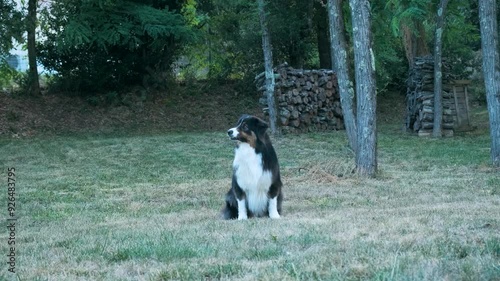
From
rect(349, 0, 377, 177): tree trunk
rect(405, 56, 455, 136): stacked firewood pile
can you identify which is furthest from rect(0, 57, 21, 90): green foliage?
rect(349, 0, 377, 177): tree trunk

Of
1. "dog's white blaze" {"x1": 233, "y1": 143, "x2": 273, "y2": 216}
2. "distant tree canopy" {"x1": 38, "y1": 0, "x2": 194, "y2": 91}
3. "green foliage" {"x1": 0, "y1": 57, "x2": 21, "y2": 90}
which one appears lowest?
"dog's white blaze" {"x1": 233, "y1": 143, "x2": 273, "y2": 216}

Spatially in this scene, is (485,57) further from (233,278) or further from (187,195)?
(233,278)

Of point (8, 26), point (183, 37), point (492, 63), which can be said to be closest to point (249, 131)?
point (492, 63)

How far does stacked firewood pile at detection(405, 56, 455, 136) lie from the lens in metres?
23.3

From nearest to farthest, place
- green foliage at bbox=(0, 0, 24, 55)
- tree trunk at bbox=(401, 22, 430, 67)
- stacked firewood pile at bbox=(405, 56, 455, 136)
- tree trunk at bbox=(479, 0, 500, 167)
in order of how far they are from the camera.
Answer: tree trunk at bbox=(479, 0, 500, 167)
green foliage at bbox=(0, 0, 24, 55)
stacked firewood pile at bbox=(405, 56, 455, 136)
tree trunk at bbox=(401, 22, 430, 67)

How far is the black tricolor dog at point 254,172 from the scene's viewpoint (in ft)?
27.3

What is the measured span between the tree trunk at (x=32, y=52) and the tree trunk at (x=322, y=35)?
9883mm

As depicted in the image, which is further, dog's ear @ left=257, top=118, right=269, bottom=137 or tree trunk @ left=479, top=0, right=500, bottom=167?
Answer: tree trunk @ left=479, top=0, right=500, bottom=167

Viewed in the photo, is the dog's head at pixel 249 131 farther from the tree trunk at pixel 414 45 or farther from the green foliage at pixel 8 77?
the green foliage at pixel 8 77

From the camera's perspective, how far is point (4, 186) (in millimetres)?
13344

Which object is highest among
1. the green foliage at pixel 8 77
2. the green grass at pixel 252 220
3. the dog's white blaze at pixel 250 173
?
the green foliage at pixel 8 77

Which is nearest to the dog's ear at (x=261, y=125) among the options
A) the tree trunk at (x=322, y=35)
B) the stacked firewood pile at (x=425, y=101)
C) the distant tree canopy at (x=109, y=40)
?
the stacked firewood pile at (x=425, y=101)

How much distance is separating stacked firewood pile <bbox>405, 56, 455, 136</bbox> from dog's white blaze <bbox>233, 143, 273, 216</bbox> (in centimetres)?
1566

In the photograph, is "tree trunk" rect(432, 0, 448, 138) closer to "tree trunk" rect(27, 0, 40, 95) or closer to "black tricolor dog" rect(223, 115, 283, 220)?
"tree trunk" rect(27, 0, 40, 95)
